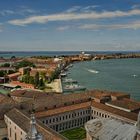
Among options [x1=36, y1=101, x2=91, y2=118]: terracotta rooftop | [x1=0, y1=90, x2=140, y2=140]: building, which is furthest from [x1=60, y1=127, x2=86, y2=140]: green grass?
[x1=36, y1=101, x2=91, y2=118]: terracotta rooftop

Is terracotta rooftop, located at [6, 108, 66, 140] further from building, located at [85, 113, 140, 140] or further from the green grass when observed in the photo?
the green grass

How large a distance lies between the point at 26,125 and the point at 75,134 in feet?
21.9

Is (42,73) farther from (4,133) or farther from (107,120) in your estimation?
(107,120)

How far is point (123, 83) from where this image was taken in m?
58.4

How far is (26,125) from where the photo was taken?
19609 mm

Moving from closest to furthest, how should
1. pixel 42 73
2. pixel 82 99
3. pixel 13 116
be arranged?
pixel 13 116, pixel 82 99, pixel 42 73

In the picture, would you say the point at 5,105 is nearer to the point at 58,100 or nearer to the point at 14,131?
the point at 14,131

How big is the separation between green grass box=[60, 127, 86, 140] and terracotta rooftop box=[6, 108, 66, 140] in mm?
4897

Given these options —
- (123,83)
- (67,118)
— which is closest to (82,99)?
(67,118)

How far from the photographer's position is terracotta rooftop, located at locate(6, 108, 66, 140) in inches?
687

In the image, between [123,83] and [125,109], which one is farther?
[123,83]

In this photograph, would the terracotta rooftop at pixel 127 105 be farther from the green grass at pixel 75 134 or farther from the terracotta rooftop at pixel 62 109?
the green grass at pixel 75 134

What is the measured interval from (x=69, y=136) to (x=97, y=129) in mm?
7514

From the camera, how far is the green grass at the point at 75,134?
2403 centimetres
